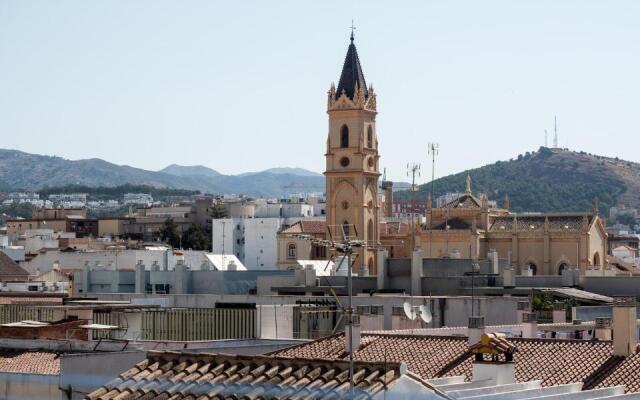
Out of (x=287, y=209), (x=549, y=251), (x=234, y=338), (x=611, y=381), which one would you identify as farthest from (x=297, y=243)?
(x=611, y=381)

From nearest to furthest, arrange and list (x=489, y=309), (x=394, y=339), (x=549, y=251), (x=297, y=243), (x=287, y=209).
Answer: (x=394, y=339), (x=489, y=309), (x=549, y=251), (x=297, y=243), (x=287, y=209)

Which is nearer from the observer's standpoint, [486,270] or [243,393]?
[243,393]

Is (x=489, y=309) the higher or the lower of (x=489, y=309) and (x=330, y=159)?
the lower

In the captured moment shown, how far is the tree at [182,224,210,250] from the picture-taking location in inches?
6875

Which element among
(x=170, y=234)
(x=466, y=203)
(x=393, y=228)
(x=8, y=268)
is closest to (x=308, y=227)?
(x=393, y=228)

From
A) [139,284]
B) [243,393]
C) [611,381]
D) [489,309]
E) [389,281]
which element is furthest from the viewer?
[139,284]

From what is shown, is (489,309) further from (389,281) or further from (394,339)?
(389,281)

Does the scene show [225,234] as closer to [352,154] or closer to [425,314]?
[352,154]

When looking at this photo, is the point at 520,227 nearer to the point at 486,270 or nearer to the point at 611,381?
the point at 486,270

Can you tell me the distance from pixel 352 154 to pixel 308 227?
22.1m

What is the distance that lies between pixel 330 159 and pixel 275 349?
78669 mm

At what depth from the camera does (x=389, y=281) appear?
235 ft

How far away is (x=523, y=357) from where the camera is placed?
2947cm

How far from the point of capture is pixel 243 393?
18.4 metres
